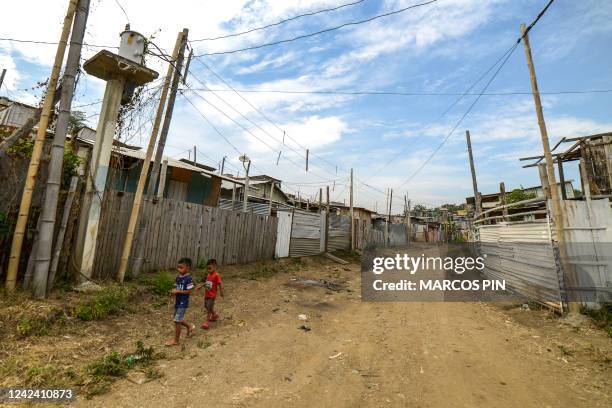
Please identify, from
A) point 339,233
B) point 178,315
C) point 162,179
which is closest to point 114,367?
point 178,315

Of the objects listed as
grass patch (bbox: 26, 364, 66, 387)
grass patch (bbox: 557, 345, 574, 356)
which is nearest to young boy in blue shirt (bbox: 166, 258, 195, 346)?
grass patch (bbox: 26, 364, 66, 387)

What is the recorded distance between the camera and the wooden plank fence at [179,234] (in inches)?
263

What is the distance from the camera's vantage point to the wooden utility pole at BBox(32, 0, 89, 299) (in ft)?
16.2

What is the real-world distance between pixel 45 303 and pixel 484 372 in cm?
627

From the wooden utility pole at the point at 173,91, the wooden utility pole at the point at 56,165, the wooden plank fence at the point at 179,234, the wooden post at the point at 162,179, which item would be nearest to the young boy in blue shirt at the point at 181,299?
the wooden utility pole at the point at 56,165

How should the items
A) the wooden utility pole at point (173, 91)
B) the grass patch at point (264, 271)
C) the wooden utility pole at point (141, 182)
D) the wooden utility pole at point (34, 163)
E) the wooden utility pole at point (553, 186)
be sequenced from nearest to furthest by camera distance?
the wooden utility pole at point (34, 163) < the wooden utility pole at point (553, 186) < the wooden utility pole at point (141, 182) < the wooden utility pole at point (173, 91) < the grass patch at point (264, 271)

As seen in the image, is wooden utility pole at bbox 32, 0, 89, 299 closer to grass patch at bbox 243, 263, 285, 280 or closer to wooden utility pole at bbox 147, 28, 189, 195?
wooden utility pole at bbox 147, 28, 189, 195

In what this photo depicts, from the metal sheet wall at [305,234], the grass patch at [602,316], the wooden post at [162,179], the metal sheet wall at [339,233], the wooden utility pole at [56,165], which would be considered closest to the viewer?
the wooden utility pole at [56,165]

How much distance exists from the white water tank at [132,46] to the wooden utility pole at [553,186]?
8.80 meters

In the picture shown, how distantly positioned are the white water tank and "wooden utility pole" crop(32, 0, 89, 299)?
3.11 ft

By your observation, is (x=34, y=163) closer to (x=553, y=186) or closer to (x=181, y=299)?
(x=181, y=299)

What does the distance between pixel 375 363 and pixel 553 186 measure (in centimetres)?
565

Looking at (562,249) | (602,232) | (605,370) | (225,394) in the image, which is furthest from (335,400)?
(602,232)

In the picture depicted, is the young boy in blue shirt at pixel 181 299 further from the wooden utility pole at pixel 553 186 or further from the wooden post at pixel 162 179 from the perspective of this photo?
the wooden utility pole at pixel 553 186
